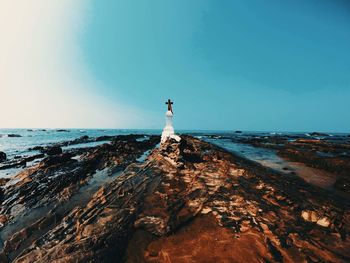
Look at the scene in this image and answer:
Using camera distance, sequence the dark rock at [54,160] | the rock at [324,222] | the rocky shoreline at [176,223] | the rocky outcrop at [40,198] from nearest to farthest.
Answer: the rocky shoreline at [176,223], the rock at [324,222], the rocky outcrop at [40,198], the dark rock at [54,160]

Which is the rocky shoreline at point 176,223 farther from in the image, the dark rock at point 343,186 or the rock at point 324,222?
the dark rock at point 343,186

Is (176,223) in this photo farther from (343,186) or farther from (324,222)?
(343,186)

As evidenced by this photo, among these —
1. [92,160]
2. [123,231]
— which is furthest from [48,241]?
[92,160]

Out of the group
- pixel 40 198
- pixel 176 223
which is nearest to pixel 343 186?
pixel 176 223

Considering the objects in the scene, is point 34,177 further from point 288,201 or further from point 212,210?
point 288,201

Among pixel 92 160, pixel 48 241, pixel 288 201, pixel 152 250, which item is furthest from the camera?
pixel 92 160

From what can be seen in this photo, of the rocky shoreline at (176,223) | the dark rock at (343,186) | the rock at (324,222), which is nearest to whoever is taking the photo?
the rocky shoreline at (176,223)

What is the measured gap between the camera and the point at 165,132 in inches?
863

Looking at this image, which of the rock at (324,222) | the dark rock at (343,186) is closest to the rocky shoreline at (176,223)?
the rock at (324,222)

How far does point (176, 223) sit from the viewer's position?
18.4 feet

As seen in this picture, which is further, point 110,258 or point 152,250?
point 152,250

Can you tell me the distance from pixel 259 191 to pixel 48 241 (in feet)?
25.2

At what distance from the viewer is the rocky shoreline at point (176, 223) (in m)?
4.34

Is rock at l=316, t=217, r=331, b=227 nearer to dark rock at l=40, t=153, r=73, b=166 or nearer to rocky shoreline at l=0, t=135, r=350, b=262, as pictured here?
rocky shoreline at l=0, t=135, r=350, b=262
